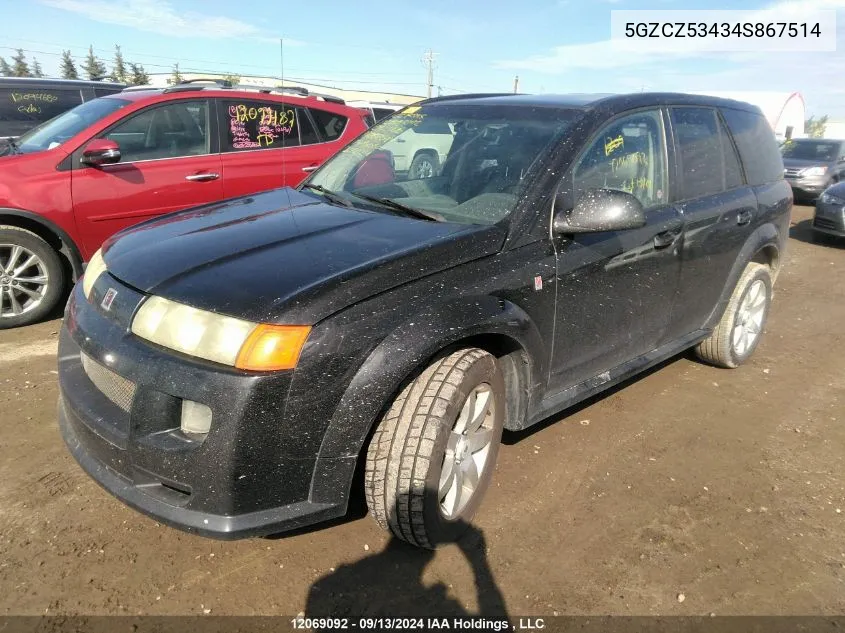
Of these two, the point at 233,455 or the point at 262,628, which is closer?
the point at 233,455

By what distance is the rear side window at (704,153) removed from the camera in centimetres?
343

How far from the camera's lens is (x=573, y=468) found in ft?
9.99

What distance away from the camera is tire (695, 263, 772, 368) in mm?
4020

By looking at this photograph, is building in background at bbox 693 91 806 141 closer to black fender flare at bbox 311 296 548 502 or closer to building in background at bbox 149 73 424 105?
building in background at bbox 149 73 424 105

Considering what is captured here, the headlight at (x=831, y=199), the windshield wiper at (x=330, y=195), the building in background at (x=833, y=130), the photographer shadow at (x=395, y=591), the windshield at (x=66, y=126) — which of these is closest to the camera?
the photographer shadow at (x=395, y=591)

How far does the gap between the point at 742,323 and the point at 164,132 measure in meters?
4.60

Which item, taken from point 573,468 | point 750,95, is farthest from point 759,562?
point 750,95

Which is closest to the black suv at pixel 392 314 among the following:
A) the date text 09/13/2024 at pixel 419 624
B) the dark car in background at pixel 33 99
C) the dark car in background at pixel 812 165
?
the date text 09/13/2024 at pixel 419 624

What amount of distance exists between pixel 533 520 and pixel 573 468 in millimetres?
494

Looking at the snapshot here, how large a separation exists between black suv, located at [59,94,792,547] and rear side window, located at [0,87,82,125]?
544 cm

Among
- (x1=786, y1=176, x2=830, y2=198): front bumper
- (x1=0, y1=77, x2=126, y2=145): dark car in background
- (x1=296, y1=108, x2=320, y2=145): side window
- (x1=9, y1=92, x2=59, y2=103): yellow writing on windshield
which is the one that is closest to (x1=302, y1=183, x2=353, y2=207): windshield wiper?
(x1=296, y1=108, x2=320, y2=145): side window

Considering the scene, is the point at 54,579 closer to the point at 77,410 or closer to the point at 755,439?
the point at 77,410

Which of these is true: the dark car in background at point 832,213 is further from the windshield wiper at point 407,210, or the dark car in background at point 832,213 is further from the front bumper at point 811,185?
the windshield wiper at point 407,210

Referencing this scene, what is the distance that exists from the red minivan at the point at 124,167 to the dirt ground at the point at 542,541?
1212 millimetres
